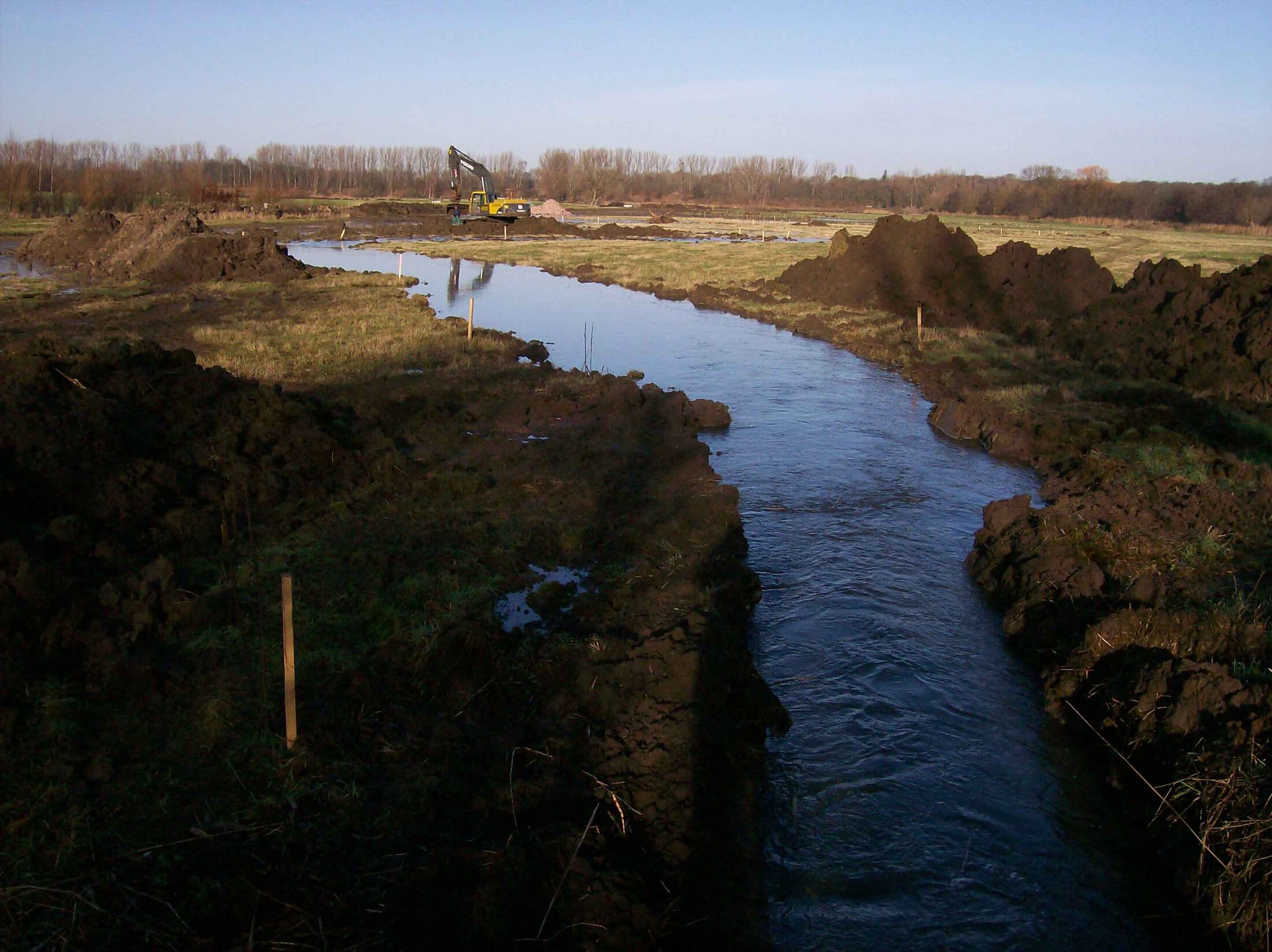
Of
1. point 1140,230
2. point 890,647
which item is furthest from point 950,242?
point 1140,230

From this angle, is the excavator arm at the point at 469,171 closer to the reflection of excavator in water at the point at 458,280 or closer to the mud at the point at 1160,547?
the reflection of excavator in water at the point at 458,280

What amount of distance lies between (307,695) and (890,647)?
487cm

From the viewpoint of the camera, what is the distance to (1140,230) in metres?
71.1

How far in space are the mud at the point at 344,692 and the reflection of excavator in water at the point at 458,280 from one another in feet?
64.5

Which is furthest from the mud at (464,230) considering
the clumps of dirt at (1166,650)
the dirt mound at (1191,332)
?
the clumps of dirt at (1166,650)

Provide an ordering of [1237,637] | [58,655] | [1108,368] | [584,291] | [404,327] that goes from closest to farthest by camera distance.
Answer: [58,655] → [1237,637] → [1108,368] → [404,327] → [584,291]

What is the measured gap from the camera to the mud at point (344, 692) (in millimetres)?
4508

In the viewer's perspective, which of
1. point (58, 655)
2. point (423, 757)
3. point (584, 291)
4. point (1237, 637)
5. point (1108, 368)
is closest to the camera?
point (423, 757)

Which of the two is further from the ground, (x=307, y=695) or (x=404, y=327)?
(x=404, y=327)

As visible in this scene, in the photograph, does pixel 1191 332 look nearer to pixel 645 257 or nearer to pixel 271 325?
pixel 271 325

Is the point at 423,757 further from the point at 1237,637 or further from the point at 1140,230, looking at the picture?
the point at 1140,230

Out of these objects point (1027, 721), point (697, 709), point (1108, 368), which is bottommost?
point (1027, 721)

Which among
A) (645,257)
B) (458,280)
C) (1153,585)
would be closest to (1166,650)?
(1153,585)

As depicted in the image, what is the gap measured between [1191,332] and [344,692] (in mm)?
18980
